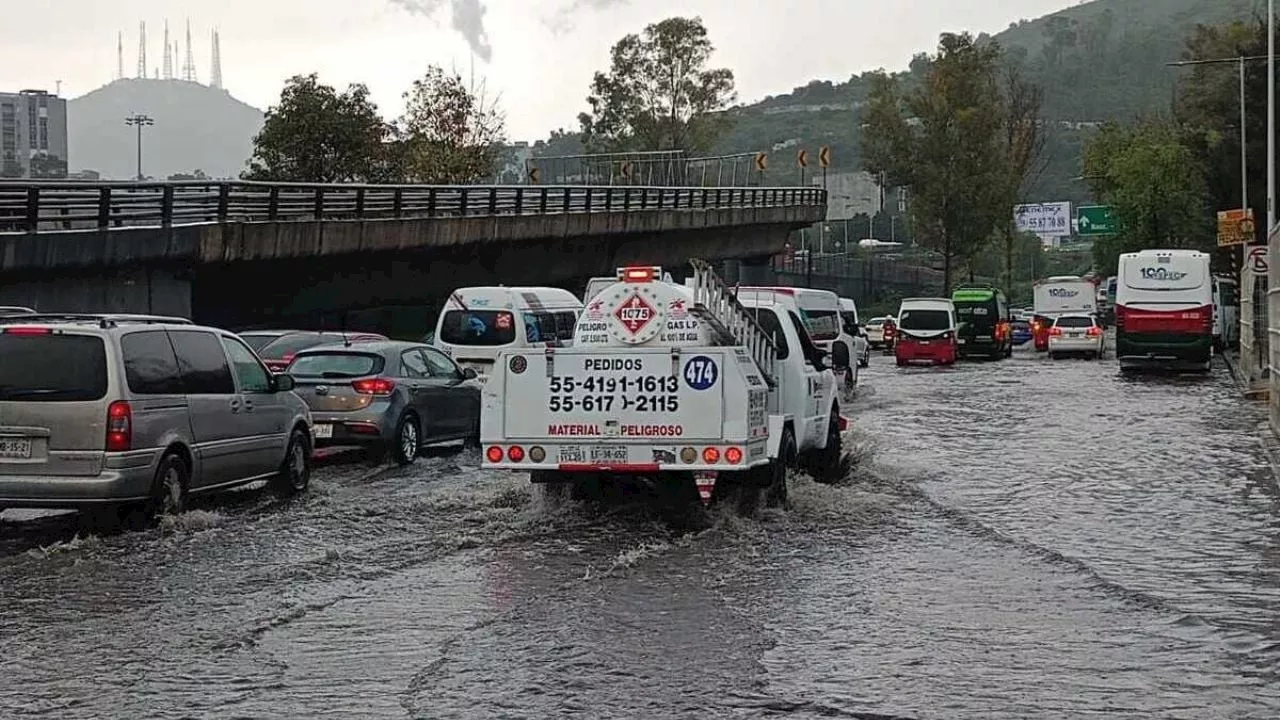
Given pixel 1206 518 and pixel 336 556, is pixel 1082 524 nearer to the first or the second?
pixel 1206 518

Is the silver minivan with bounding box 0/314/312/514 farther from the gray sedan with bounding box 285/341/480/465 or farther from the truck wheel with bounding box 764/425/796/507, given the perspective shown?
the truck wheel with bounding box 764/425/796/507

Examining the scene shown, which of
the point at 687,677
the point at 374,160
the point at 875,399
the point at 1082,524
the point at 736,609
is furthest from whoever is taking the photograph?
the point at 374,160

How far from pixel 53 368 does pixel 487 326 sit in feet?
39.4

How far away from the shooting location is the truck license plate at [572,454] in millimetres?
13867

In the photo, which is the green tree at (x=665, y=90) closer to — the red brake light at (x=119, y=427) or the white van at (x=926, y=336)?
the white van at (x=926, y=336)

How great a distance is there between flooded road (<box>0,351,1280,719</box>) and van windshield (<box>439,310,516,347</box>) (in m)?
6.60

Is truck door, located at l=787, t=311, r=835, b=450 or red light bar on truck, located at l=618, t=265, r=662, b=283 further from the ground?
red light bar on truck, located at l=618, t=265, r=662, b=283

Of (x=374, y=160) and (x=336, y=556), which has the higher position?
(x=374, y=160)

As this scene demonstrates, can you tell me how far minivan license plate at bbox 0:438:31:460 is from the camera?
12.7 meters

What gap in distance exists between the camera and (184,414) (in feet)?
45.0

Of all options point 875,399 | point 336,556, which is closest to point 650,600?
point 336,556

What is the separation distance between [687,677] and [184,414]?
264 inches

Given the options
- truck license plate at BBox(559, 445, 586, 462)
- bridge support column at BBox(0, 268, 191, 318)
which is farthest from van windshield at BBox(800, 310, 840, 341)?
truck license plate at BBox(559, 445, 586, 462)

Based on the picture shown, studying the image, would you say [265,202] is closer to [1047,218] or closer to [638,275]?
[638,275]
